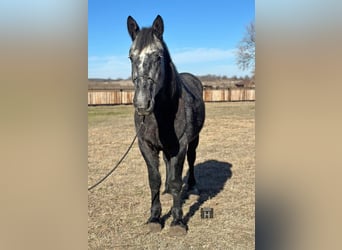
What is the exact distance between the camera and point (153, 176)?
2043 mm

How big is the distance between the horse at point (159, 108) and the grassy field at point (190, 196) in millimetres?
169

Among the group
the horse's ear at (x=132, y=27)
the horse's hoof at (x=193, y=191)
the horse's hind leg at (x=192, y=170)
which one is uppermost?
the horse's ear at (x=132, y=27)

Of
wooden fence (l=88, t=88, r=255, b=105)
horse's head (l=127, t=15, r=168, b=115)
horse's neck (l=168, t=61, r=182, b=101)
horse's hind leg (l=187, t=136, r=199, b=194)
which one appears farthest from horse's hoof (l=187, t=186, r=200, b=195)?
horse's head (l=127, t=15, r=168, b=115)

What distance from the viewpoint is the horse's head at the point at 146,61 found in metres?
1.34

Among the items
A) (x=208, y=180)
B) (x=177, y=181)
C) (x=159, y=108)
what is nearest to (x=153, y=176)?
(x=177, y=181)

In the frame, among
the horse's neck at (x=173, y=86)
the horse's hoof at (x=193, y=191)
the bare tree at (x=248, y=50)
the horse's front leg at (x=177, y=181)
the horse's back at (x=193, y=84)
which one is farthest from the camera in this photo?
the horse's hoof at (x=193, y=191)

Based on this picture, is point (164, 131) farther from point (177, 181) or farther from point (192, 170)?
point (192, 170)

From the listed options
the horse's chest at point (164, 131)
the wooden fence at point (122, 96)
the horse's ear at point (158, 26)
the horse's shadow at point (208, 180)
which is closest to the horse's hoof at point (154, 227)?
the horse's shadow at point (208, 180)

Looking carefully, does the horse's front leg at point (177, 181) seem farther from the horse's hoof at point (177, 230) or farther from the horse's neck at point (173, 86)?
the horse's neck at point (173, 86)
